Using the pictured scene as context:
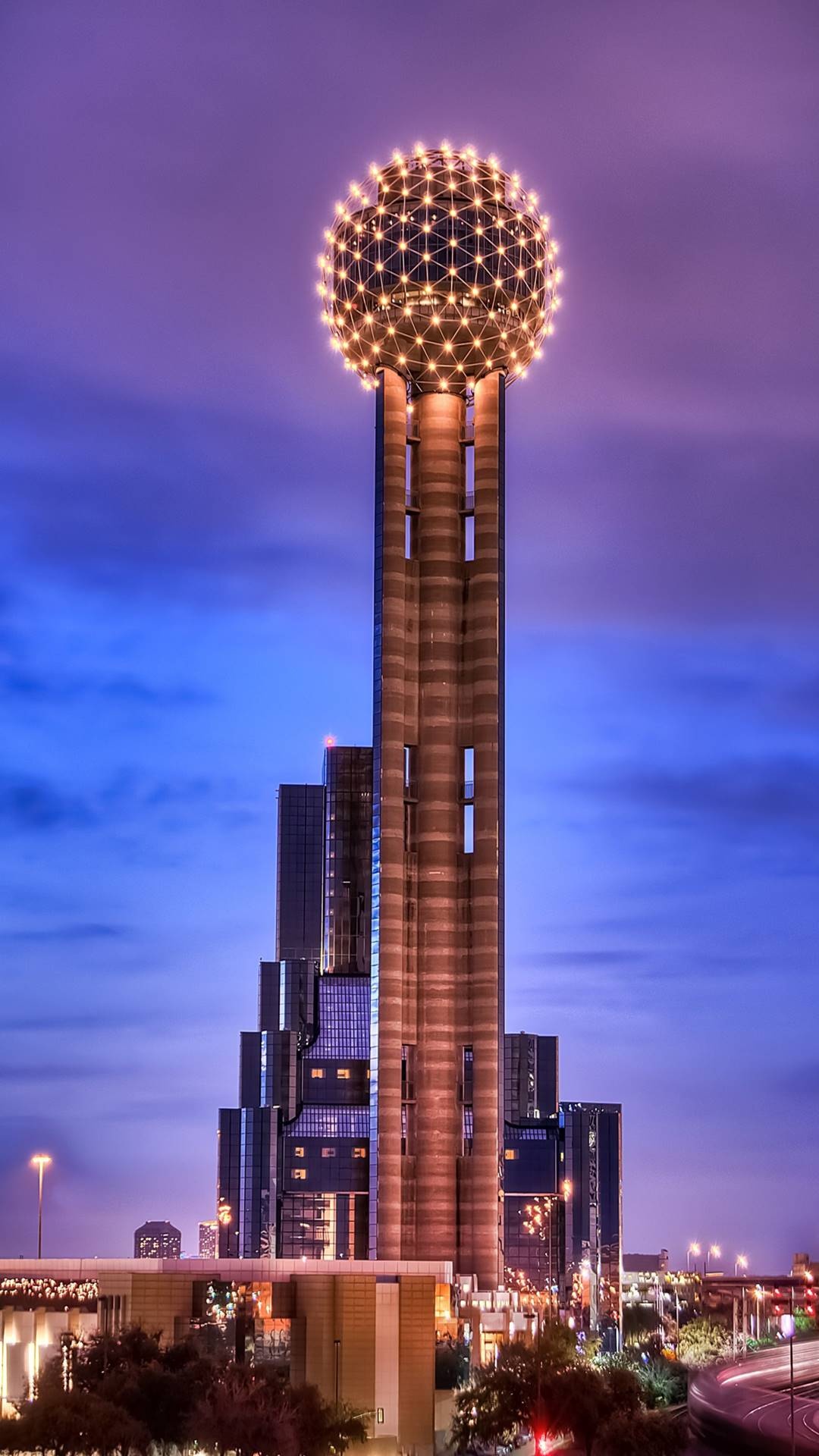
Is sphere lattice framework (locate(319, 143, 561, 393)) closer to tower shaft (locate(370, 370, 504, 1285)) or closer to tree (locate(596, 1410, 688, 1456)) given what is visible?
tower shaft (locate(370, 370, 504, 1285))

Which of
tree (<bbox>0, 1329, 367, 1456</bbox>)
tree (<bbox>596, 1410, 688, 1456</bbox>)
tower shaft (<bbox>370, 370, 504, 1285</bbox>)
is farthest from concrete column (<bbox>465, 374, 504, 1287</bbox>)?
tree (<bbox>0, 1329, 367, 1456</bbox>)

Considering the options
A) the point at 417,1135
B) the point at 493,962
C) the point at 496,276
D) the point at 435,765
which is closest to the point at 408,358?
the point at 496,276

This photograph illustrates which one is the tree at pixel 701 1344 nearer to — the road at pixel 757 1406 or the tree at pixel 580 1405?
the road at pixel 757 1406

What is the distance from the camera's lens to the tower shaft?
162625mm

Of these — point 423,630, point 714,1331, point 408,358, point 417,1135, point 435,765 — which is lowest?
point 714,1331

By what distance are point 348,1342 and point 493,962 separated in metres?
60.8

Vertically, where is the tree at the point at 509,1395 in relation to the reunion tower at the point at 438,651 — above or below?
below

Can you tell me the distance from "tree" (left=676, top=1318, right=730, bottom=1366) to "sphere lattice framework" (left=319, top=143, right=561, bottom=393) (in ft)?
267

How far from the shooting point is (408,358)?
176 metres

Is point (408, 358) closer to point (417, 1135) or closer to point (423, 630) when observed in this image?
point (423, 630)

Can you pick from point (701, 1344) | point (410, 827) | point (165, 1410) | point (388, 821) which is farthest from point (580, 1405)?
point (701, 1344)

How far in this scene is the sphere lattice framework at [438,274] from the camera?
175500 millimetres

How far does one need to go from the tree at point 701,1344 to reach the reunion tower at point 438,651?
21340mm

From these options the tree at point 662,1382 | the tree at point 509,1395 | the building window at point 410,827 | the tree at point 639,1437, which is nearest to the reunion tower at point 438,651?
the building window at point 410,827
